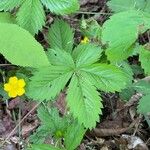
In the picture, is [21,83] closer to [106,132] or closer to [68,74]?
[68,74]

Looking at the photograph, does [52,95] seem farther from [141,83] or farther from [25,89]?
[141,83]

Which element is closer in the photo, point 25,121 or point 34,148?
point 34,148

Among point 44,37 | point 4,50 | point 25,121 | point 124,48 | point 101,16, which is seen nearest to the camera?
point 124,48

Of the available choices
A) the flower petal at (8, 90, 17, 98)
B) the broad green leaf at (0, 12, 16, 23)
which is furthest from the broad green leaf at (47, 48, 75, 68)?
the broad green leaf at (0, 12, 16, 23)

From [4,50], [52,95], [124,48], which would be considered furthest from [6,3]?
[124,48]

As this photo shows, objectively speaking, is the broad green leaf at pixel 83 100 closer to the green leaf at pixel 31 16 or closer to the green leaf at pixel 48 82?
the green leaf at pixel 48 82

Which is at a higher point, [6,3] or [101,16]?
[6,3]

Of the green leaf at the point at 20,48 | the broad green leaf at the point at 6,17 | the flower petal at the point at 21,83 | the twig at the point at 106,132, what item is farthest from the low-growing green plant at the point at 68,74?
the twig at the point at 106,132

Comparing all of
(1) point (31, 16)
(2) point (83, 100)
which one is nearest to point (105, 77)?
(2) point (83, 100)
